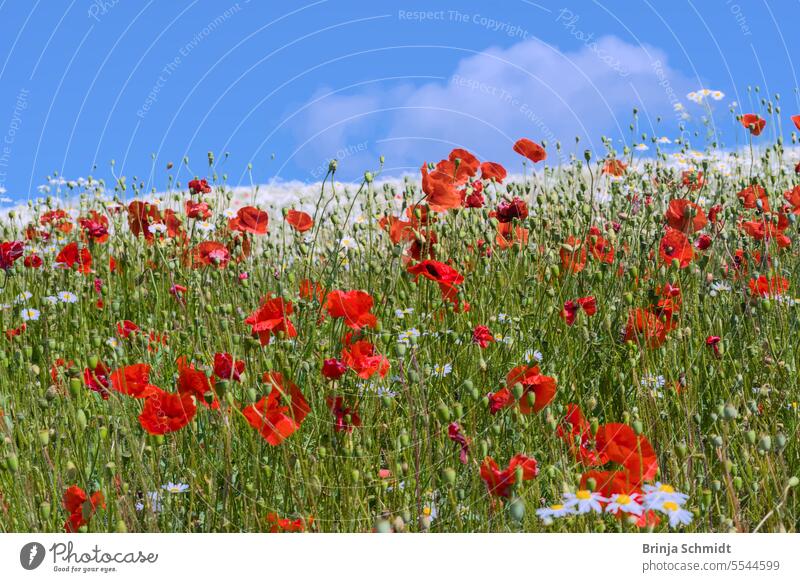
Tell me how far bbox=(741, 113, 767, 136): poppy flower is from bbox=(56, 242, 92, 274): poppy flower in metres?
3.46

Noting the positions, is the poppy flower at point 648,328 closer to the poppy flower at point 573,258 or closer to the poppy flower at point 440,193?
the poppy flower at point 573,258

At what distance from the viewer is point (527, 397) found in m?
2.06

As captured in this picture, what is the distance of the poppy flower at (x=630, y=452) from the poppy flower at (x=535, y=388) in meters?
0.23

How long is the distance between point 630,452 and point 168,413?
1068mm

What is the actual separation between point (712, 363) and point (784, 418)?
0.38 m

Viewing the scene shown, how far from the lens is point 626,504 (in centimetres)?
161

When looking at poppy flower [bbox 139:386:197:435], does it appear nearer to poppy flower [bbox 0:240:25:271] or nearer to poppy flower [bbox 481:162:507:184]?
poppy flower [bbox 0:240:25:271]

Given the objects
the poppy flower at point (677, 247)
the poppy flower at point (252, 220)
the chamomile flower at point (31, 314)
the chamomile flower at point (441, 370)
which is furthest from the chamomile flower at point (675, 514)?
the chamomile flower at point (31, 314)

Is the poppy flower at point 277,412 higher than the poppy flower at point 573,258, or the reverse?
the poppy flower at point 573,258

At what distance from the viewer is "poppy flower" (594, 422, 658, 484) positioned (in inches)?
70.5

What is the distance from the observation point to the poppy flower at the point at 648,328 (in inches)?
112

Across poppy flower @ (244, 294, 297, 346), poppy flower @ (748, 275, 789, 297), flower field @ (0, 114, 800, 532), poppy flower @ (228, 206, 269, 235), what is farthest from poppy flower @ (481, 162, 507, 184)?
poppy flower @ (244, 294, 297, 346)

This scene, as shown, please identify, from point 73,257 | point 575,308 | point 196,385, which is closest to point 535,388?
point 575,308

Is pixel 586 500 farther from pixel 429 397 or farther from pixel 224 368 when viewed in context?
pixel 429 397
